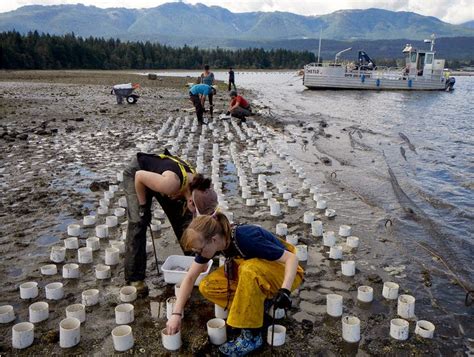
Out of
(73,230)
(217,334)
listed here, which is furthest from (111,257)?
(217,334)

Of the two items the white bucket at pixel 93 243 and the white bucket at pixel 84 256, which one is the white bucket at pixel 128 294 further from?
the white bucket at pixel 93 243

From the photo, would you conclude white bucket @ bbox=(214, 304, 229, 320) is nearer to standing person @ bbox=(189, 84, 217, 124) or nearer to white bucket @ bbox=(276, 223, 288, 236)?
white bucket @ bbox=(276, 223, 288, 236)

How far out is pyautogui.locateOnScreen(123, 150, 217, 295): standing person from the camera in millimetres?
3566

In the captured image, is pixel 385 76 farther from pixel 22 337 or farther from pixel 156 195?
pixel 22 337

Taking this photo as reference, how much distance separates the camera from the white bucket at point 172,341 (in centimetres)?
344

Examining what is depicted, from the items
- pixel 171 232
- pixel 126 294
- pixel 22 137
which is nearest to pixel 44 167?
pixel 22 137

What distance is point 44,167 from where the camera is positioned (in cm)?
927

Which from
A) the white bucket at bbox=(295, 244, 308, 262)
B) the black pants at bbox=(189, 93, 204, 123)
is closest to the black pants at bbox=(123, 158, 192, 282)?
the white bucket at bbox=(295, 244, 308, 262)

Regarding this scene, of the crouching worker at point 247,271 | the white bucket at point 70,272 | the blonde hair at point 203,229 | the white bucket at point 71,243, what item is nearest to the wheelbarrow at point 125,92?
the white bucket at point 71,243

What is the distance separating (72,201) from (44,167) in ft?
8.28

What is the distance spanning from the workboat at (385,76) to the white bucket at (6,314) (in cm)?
3798

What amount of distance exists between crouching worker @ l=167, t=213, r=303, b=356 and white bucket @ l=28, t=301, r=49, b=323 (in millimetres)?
1288

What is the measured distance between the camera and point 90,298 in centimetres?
415

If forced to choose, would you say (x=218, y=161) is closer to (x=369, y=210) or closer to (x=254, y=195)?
(x=254, y=195)
